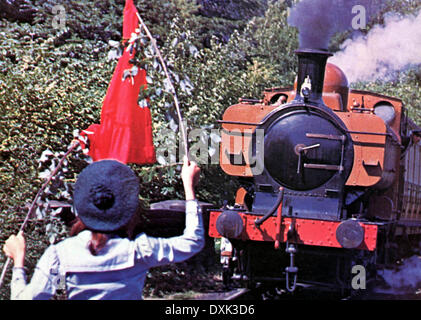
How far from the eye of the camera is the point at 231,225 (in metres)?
7.82

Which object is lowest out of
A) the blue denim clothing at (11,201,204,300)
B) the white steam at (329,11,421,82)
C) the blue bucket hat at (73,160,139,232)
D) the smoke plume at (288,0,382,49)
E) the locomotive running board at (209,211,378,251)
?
the locomotive running board at (209,211,378,251)

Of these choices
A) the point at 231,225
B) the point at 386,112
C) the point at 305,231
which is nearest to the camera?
the point at 305,231

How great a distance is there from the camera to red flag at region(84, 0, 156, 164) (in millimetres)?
6457

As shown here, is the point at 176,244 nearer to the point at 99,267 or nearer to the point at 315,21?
the point at 99,267

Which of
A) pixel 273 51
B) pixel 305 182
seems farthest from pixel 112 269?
pixel 273 51

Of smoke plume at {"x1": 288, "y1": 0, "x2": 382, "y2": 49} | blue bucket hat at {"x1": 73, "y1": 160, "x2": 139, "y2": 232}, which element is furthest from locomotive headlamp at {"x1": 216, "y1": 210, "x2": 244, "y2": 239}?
blue bucket hat at {"x1": 73, "y1": 160, "x2": 139, "y2": 232}

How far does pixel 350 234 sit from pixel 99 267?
4545 mm

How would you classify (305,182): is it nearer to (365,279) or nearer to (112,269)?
(365,279)

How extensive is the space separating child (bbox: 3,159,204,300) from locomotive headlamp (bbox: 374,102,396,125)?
21.8 ft

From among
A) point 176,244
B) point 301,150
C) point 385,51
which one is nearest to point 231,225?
point 301,150

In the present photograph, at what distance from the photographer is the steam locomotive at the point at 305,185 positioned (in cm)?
769

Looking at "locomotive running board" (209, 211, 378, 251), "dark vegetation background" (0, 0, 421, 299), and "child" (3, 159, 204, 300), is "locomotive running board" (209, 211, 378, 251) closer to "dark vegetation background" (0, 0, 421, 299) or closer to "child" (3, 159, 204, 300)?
"dark vegetation background" (0, 0, 421, 299)

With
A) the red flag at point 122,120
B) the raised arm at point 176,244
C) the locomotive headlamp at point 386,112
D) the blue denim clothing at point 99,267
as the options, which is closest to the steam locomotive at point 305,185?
the locomotive headlamp at point 386,112

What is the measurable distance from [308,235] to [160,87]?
3.05m
